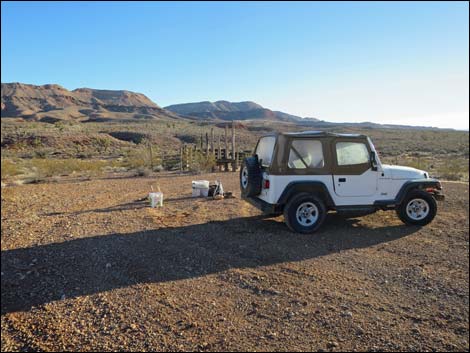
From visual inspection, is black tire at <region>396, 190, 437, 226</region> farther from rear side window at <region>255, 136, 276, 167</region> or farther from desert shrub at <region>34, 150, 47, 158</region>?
desert shrub at <region>34, 150, 47, 158</region>

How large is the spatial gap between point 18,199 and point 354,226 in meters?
8.92

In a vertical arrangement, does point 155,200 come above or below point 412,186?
below

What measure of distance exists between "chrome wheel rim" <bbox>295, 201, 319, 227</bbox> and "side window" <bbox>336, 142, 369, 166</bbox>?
929 mm

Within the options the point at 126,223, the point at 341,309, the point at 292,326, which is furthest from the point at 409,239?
the point at 126,223

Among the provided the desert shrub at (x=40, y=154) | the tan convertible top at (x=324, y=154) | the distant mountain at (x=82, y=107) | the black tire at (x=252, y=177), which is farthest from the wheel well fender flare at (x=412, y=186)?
the distant mountain at (x=82, y=107)

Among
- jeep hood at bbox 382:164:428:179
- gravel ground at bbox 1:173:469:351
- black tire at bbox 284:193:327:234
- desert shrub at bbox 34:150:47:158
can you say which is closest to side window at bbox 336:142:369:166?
jeep hood at bbox 382:164:428:179

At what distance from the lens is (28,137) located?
39469 millimetres

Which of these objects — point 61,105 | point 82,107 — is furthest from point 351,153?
point 61,105

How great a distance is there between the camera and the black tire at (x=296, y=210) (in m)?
6.69

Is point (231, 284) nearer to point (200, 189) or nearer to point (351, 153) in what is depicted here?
point (351, 153)

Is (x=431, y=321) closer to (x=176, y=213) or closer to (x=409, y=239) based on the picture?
(x=409, y=239)

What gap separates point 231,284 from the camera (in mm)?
4691

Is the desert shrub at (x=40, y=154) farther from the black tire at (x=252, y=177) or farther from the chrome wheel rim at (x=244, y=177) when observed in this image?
the black tire at (x=252, y=177)

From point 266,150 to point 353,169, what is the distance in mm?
1630
